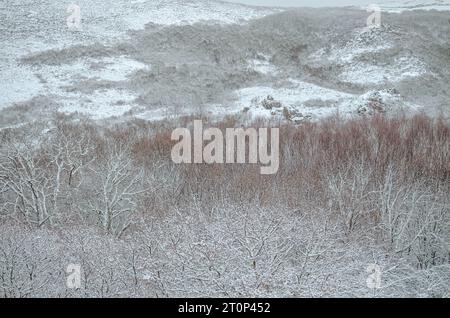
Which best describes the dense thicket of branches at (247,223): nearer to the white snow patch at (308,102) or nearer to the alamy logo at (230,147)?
the alamy logo at (230,147)

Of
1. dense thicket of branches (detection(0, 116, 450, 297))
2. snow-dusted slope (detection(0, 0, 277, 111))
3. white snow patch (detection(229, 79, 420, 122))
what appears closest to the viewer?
dense thicket of branches (detection(0, 116, 450, 297))

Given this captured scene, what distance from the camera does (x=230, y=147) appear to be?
13.6m

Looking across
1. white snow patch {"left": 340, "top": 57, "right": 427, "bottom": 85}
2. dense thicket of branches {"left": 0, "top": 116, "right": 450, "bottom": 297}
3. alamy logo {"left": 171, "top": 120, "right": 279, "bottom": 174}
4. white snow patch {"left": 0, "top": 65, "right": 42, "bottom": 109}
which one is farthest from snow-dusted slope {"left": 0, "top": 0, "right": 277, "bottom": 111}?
white snow patch {"left": 340, "top": 57, "right": 427, "bottom": 85}

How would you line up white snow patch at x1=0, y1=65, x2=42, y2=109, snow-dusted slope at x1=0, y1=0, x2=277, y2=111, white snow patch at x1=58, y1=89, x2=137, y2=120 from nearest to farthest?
white snow patch at x1=58, y1=89, x2=137, y2=120, white snow patch at x1=0, y1=65, x2=42, y2=109, snow-dusted slope at x1=0, y1=0, x2=277, y2=111

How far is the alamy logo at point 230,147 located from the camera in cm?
1289

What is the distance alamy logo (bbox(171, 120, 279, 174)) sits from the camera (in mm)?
12891

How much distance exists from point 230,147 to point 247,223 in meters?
5.23

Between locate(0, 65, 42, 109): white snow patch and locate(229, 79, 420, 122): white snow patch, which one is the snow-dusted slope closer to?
locate(0, 65, 42, 109): white snow patch

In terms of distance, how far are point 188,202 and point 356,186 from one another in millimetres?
4430

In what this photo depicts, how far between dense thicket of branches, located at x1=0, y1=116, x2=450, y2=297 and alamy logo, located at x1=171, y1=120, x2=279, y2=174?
356 mm

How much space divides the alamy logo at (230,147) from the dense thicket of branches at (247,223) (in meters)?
0.36

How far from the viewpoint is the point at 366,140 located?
13188mm

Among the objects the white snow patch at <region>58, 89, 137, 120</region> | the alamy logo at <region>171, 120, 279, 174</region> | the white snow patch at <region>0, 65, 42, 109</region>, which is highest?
the white snow patch at <region>0, 65, 42, 109</region>
